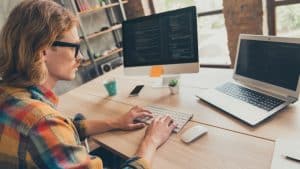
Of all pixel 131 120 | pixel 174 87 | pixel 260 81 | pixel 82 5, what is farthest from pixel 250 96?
pixel 82 5

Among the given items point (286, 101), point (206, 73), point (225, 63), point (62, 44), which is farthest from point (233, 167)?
point (225, 63)

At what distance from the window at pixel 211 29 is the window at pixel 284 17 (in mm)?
679

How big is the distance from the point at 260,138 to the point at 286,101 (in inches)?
9.6

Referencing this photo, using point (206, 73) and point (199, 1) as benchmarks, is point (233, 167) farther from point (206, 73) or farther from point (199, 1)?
point (199, 1)

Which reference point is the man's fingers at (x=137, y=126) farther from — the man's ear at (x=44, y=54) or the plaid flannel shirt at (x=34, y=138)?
the man's ear at (x=44, y=54)

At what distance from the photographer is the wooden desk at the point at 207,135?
896 millimetres

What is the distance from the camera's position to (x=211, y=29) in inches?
144

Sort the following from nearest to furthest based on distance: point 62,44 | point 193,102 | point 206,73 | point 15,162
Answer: point 15,162
point 62,44
point 193,102
point 206,73

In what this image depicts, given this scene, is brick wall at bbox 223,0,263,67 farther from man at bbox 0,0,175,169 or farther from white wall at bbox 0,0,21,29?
white wall at bbox 0,0,21,29

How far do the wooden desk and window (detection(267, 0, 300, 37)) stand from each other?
5.11ft

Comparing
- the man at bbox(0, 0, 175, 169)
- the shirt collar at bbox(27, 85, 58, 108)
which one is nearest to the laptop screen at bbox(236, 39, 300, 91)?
the man at bbox(0, 0, 175, 169)

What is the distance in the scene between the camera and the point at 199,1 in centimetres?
358

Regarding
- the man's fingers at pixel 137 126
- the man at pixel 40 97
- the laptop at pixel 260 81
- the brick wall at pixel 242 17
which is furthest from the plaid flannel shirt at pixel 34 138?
the brick wall at pixel 242 17

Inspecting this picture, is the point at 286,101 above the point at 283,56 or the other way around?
the other way around
